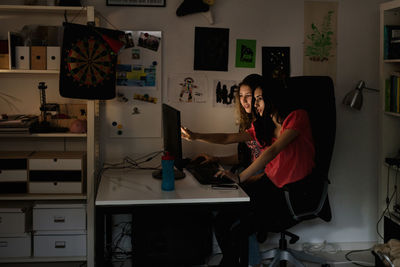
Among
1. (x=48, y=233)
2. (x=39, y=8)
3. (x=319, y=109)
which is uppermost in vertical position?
(x=39, y=8)

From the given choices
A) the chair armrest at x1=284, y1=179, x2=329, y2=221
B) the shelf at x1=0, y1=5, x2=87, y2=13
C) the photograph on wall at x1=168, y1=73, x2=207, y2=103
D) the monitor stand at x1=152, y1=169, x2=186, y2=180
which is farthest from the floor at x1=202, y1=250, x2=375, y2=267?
the shelf at x1=0, y1=5, x2=87, y2=13

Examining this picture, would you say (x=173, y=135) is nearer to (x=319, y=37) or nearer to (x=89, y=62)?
(x=89, y=62)

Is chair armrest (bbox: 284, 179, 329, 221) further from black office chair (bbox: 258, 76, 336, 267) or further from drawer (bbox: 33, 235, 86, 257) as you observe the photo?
drawer (bbox: 33, 235, 86, 257)

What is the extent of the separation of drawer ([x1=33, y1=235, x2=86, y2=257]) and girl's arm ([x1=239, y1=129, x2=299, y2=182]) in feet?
4.06

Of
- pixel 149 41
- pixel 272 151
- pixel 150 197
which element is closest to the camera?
pixel 150 197

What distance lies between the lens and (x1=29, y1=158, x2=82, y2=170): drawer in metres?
3.14

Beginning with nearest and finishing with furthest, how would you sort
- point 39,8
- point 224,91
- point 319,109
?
1. point 319,109
2. point 39,8
3. point 224,91

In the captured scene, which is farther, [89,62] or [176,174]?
[89,62]

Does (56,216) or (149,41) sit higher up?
(149,41)

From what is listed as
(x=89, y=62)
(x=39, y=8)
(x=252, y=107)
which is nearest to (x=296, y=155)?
(x=252, y=107)

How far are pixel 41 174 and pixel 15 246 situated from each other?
0.52 metres

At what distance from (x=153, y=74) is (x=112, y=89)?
407mm

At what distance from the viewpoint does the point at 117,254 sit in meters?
3.60

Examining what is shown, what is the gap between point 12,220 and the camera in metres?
3.17
